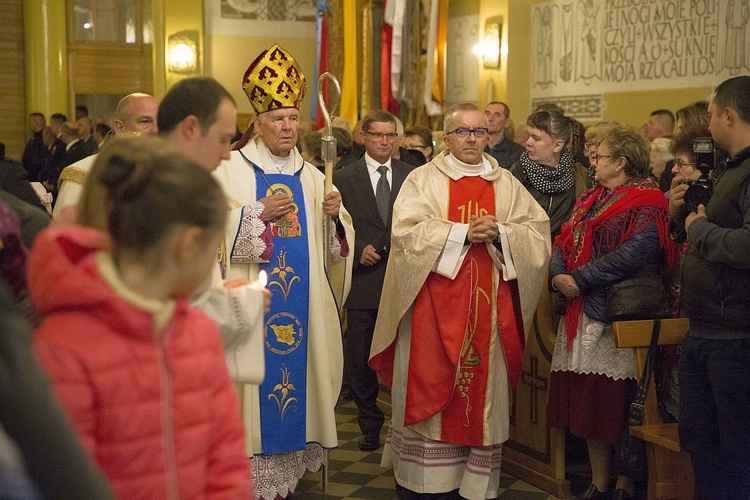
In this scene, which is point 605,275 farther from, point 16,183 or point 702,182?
point 16,183

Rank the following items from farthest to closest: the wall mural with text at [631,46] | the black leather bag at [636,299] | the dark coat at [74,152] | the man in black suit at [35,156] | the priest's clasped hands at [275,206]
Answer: the man in black suit at [35,156] → the dark coat at [74,152] → the wall mural with text at [631,46] → the black leather bag at [636,299] → the priest's clasped hands at [275,206]

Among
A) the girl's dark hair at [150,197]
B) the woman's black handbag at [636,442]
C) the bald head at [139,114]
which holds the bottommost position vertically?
the woman's black handbag at [636,442]

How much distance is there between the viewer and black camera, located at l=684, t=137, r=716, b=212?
394cm

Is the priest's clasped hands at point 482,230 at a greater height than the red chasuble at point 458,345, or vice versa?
the priest's clasped hands at point 482,230

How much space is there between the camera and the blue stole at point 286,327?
182 inches

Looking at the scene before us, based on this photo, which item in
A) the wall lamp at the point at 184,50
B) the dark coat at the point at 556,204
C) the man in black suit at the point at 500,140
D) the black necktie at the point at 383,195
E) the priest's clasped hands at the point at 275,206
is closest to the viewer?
the priest's clasped hands at the point at 275,206

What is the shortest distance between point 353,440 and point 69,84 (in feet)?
38.6

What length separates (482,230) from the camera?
460 cm

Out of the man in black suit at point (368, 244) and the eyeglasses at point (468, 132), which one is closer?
the eyeglasses at point (468, 132)

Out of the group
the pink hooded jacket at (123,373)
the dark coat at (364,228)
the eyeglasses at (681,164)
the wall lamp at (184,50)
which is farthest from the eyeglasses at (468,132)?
the wall lamp at (184,50)

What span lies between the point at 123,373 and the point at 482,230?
9.78 ft

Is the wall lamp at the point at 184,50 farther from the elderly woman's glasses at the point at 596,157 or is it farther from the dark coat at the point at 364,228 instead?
the elderly woman's glasses at the point at 596,157

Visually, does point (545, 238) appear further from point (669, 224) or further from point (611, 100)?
point (611, 100)

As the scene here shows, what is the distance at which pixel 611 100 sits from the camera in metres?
9.75
